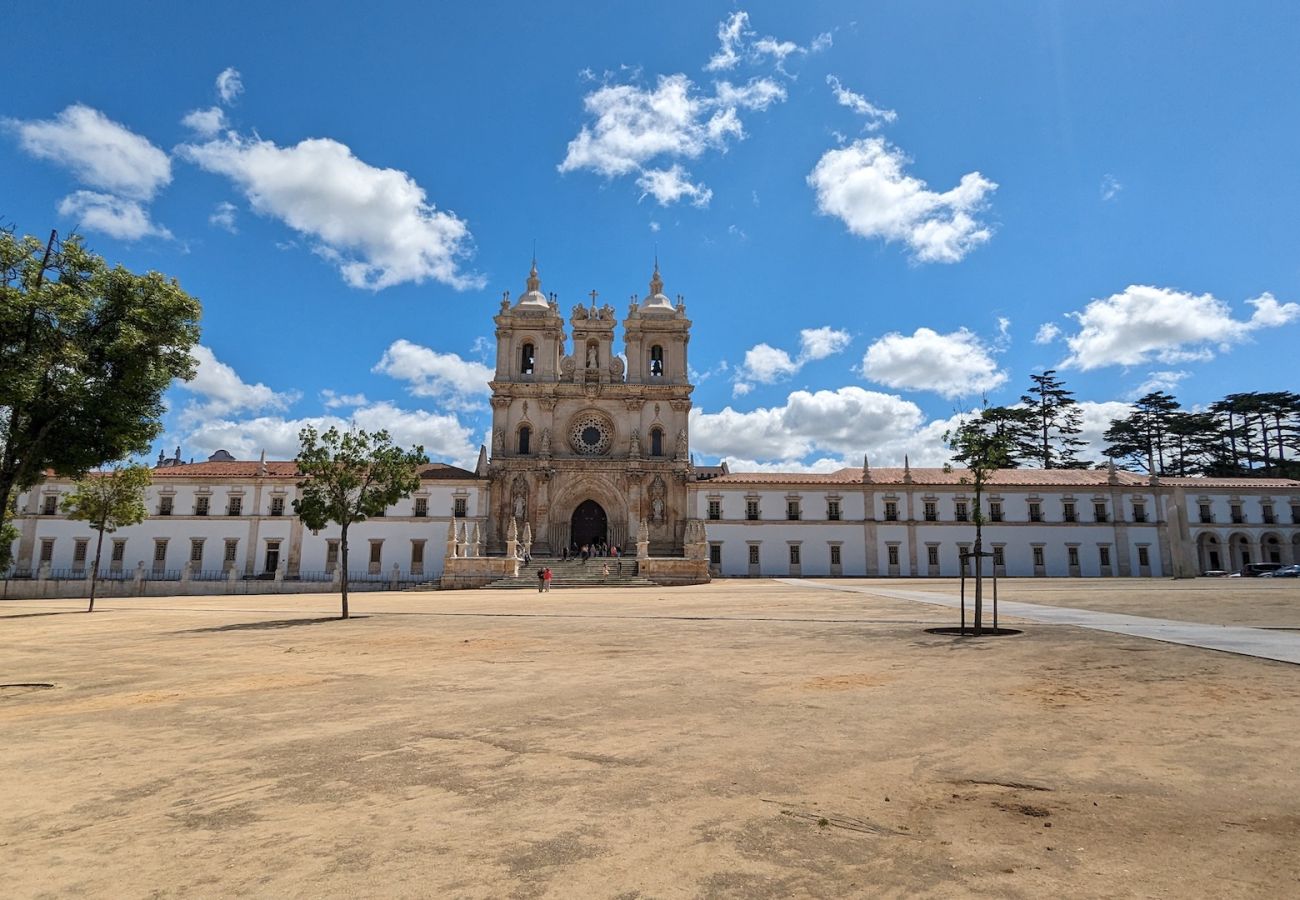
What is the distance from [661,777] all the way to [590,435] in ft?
159

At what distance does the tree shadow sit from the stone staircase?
18.3 metres

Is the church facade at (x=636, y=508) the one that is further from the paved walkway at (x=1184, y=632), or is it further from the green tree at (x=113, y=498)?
the paved walkway at (x=1184, y=632)

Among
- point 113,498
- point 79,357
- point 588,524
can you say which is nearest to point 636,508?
point 588,524

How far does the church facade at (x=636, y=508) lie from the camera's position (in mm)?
49500

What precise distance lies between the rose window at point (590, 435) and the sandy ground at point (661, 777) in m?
41.6

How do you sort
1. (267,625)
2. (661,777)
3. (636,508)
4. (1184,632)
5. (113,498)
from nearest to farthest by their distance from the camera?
(661,777), (1184,632), (267,625), (113,498), (636,508)

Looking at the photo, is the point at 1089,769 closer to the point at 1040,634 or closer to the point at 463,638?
the point at 1040,634

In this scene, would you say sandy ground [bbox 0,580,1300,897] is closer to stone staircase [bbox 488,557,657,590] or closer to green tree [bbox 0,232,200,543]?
green tree [bbox 0,232,200,543]

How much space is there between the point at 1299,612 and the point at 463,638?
1978 cm

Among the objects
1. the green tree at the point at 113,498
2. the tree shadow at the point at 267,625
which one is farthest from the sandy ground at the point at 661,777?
the green tree at the point at 113,498

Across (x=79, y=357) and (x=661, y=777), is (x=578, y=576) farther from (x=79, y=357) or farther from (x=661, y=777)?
(x=661, y=777)


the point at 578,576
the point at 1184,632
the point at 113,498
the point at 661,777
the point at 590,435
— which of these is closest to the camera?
the point at 661,777

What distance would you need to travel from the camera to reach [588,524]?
51500 millimetres

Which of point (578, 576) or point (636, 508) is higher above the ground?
point (636, 508)
